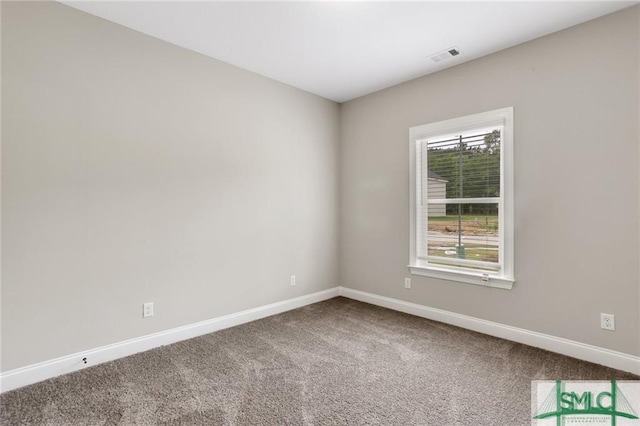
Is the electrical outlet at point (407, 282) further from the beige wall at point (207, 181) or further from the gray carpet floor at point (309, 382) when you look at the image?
the gray carpet floor at point (309, 382)

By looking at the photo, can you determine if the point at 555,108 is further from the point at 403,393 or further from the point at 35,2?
the point at 35,2

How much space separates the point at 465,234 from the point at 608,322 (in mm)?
1282

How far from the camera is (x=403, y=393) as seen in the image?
209 cm

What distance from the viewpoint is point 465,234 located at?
3.31m

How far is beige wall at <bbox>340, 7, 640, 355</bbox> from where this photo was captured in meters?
2.36

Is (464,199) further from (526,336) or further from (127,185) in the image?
(127,185)

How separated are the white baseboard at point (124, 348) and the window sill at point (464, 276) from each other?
1.60 metres

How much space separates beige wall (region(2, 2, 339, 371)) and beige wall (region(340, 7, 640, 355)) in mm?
1913

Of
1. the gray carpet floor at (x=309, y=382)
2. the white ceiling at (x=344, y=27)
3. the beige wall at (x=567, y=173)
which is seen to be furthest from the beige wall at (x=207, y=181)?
the gray carpet floor at (x=309, y=382)

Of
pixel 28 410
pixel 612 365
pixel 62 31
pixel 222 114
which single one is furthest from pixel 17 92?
pixel 612 365

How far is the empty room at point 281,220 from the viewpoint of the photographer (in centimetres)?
211

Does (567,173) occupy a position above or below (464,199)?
above

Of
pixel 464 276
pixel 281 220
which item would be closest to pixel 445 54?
pixel 464 276

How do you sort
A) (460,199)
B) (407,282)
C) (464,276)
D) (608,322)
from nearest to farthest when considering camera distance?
(608,322) < (464,276) < (460,199) < (407,282)
